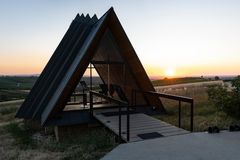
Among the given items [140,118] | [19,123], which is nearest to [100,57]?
[140,118]

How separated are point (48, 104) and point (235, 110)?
656 cm

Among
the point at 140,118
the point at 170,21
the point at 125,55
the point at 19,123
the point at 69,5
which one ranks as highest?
the point at 69,5

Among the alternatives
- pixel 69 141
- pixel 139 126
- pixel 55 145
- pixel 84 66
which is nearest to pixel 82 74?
pixel 84 66

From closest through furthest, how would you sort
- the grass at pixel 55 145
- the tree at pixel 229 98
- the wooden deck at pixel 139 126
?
the wooden deck at pixel 139 126, the grass at pixel 55 145, the tree at pixel 229 98

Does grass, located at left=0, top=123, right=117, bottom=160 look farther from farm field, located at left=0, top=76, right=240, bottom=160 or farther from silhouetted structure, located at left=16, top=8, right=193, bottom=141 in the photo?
silhouetted structure, located at left=16, top=8, right=193, bottom=141

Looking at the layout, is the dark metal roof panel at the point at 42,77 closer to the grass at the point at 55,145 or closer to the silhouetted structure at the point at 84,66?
the silhouetted structure at the point at 84,66

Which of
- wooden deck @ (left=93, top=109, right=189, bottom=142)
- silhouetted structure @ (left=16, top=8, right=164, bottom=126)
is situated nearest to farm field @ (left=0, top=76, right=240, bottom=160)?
wooden deck @ (left=93, top=109, right=189, bottom=142)

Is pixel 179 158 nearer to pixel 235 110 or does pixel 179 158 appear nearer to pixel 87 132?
pixel 235 110

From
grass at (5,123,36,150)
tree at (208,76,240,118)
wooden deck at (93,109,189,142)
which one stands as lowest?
grass at (5,123,36,150)

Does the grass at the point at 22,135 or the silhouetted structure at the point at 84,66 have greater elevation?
the silhouetted structure at the point at 84,66

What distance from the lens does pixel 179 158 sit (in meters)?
4.82

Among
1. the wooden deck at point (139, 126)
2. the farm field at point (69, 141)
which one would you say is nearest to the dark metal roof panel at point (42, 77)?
the farm field at point (69, 141)

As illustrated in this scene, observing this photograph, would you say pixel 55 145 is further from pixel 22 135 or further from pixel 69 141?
pixel 22 135

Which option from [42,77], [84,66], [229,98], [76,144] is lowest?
[76,144]
